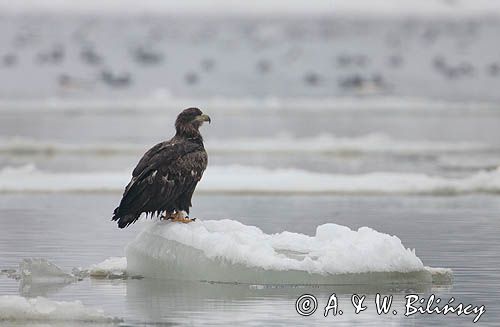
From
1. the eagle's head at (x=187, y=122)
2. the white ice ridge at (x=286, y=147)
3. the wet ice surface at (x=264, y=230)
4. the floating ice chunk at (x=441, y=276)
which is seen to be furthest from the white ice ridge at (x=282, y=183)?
the floating ice chunk at (x=441, y=276)

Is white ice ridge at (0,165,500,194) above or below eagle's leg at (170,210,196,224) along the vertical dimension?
above

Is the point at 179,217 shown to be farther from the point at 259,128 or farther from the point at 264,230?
the point at 259,128

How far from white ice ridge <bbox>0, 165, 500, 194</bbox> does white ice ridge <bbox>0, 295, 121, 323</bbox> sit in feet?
30.2

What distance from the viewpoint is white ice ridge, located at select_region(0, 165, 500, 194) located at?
1908 centimetres

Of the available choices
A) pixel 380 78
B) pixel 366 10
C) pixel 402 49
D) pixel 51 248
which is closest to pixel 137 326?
pixel 51 248

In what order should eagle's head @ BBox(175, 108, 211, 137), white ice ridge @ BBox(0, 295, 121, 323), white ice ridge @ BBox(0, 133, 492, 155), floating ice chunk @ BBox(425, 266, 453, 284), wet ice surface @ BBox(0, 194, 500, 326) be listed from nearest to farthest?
1. white ice ridge @ BBox(0, 295, 121, 323)
2. wet ice surface @ BBox(0, 194, 500, 326)
3. floating ice chunk @ BBox(425, 266, 453, 284)
4. eagle's head @ BBox(175, 108, 211, 137)
5. white ice ridge @ BBox(0, 133, 492, 155)

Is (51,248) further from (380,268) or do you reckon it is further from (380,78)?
(380,78)

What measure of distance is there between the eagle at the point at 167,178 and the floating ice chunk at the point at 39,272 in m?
0.59

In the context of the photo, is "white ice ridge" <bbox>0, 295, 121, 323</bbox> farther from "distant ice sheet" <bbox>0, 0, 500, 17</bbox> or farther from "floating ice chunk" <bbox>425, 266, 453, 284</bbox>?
"distant ice sheet" <bbox>0, 0, 500, 17</bbox>

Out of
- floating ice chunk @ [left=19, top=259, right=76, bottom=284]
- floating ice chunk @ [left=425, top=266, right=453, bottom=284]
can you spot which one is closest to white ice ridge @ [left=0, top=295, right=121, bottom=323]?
floating ice chunk @ [left=19, top=259, right=76, bottom=284]

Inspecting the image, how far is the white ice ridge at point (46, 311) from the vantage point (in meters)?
9.92

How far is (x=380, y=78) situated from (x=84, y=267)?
37.7 meters

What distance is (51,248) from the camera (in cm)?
1352

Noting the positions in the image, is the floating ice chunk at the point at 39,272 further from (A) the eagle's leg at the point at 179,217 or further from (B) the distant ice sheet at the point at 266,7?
(B) the distant ice sheet at the point at 266,7
